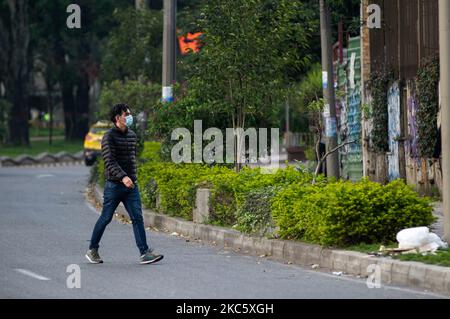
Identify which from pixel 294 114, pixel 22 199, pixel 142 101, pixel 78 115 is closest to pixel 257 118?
pixel 22 199

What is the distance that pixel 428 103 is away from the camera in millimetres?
26688

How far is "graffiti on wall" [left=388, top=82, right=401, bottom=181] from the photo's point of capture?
30.0 meters

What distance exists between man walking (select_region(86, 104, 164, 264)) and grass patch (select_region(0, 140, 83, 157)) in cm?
4795

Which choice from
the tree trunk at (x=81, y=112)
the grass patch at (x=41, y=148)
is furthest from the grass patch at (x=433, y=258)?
the tree trunk at (x=81, y=112)

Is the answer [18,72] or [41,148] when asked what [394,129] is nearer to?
[18,72]

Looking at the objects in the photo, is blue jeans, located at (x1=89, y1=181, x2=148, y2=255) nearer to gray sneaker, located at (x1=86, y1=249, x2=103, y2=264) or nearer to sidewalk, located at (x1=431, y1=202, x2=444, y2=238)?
gray sneaker, located at (x1=86, y1=249, x2=103, y2=264)

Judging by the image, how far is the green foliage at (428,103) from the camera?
1041 inches

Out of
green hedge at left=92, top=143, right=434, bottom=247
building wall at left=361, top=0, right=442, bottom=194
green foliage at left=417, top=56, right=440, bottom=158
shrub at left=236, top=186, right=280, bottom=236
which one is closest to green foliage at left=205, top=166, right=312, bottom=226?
green hedge at left=92, top=143, right=434, bottom=247

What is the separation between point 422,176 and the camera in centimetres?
2791

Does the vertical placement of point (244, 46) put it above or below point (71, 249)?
above

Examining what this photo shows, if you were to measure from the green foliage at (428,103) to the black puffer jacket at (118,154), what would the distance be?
440 inches
